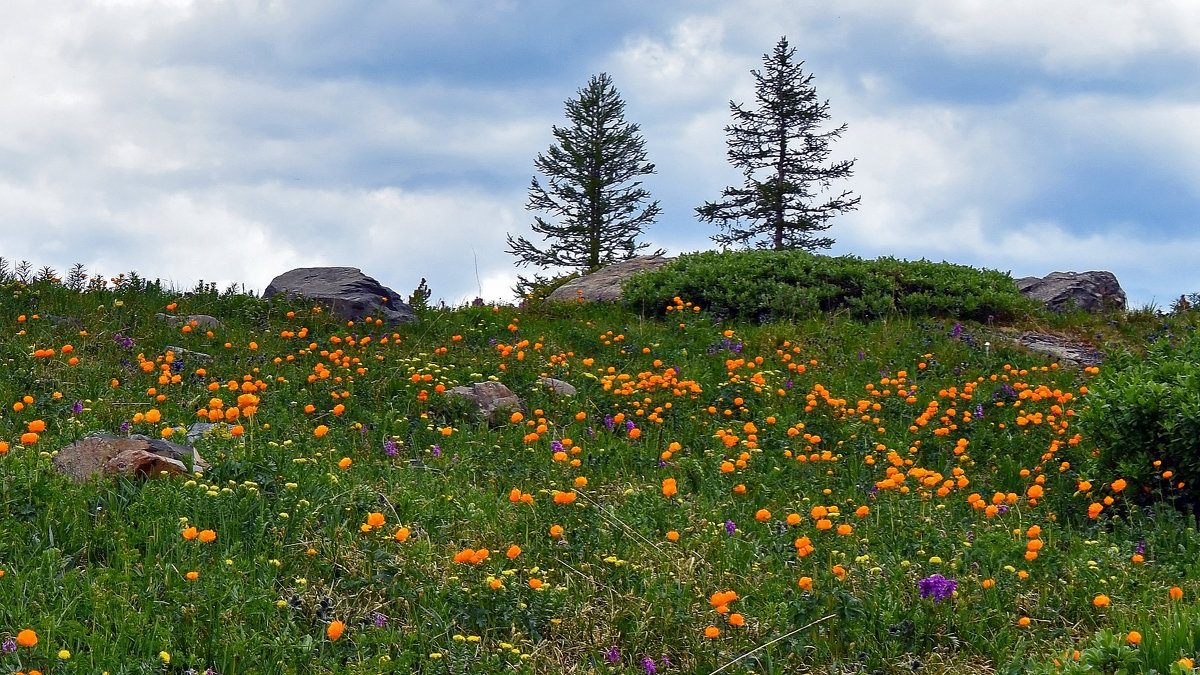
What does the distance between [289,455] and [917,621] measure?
12.3 ft

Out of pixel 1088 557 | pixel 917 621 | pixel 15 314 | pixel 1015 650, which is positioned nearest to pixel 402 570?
pixel 917 621

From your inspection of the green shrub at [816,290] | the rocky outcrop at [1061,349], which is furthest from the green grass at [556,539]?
the green shrub at [816,290]

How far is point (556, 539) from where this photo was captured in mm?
5438

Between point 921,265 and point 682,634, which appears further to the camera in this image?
point 921,265

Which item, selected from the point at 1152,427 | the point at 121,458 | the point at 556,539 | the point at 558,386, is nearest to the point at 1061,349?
the point at 1152,427

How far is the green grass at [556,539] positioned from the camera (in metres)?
4.38

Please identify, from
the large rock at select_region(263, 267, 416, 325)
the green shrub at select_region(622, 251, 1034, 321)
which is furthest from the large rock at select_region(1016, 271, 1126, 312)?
the large rock at select_region(263, 267, 416, 325)

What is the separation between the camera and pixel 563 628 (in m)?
4.64

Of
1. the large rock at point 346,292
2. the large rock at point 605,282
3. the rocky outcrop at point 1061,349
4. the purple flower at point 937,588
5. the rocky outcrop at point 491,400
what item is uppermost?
the large rock at point 605,282

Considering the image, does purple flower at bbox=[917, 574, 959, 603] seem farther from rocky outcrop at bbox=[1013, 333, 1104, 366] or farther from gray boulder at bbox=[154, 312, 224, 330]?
rocky outcrop at bbox=[1013, 333, 1104, 366]

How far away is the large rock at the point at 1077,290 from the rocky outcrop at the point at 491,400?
454 inches

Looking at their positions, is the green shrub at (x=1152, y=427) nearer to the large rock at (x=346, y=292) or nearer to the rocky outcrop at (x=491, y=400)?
the rocky outcrop at (x=491, y=400)

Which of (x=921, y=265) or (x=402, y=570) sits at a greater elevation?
(x=921, y=265)

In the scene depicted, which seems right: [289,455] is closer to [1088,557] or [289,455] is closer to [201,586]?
[201,586]
